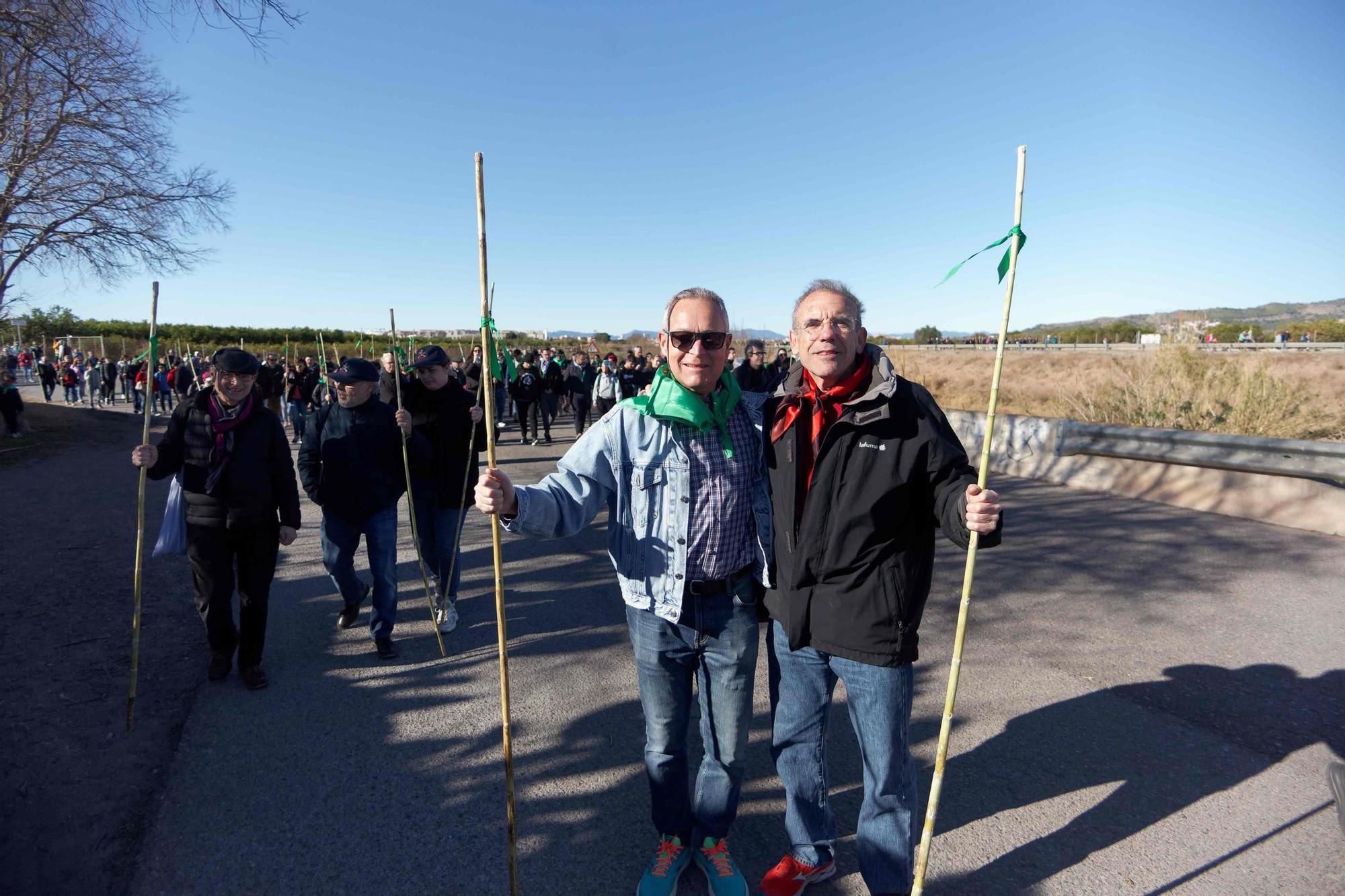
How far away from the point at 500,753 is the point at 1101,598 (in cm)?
451

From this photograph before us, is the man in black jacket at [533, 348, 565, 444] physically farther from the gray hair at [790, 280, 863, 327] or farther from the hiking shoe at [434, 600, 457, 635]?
the gray hair at [790, 280, 863, 327]

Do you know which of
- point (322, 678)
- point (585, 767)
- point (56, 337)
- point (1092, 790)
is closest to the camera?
point (1092, 790)

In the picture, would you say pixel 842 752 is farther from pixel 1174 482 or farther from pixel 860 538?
pixel 1174 482

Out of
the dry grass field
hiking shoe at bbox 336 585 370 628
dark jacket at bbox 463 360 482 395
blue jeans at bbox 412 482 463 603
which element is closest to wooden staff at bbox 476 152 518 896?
blue jeans at bbox 412 482 463 603

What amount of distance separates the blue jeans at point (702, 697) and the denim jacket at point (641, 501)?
10 cm

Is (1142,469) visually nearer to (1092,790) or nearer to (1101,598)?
(1101,598)

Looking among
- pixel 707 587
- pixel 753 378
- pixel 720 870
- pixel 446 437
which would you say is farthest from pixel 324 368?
pixel 720 870

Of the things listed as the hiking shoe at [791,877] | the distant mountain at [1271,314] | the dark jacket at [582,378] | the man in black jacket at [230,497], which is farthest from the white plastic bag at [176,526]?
the distant mountain at [1271,314]

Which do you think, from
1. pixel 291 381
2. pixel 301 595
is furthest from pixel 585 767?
pixel 291 381

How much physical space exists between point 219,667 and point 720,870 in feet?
10.8

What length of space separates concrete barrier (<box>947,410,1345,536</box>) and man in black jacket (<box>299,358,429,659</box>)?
4.26m

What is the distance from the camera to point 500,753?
3461mm

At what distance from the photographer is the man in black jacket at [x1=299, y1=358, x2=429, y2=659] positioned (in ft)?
15.1

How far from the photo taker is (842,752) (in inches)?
134
